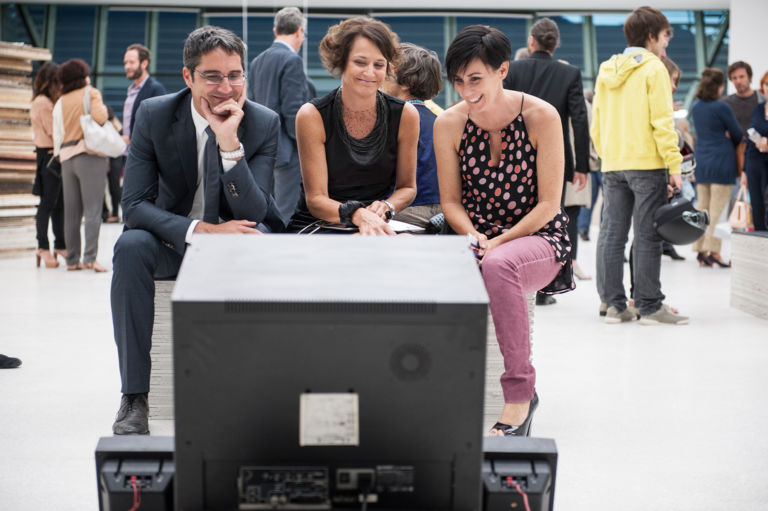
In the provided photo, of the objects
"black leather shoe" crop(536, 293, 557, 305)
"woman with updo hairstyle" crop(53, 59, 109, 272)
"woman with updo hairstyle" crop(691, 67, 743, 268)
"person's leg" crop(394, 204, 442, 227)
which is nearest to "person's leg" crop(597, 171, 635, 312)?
"black leather shoe" crop(536, 293, 557, 305)

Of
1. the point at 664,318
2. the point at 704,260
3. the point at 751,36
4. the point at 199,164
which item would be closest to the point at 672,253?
the point at 704,260

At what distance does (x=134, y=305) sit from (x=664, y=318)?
2.95 m

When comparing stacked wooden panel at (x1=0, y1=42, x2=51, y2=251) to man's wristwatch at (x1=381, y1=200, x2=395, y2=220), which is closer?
man's wristwatch at (x1=381, y1=200, x2=395, y2=220)

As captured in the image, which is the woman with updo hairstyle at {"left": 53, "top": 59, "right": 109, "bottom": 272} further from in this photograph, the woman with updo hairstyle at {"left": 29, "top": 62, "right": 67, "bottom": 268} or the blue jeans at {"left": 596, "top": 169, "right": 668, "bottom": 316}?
the blue jeans at {"left": 596, "top": 169, "right": 668, "bottom": 316}

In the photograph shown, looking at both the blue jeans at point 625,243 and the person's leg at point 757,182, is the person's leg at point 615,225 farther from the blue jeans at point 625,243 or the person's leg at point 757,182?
the person's leg at point 757,182

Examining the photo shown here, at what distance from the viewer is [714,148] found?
21.5 feet

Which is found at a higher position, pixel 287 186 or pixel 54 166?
pixel 54 166

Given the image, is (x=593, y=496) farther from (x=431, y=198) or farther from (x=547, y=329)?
(x=547, y=329)

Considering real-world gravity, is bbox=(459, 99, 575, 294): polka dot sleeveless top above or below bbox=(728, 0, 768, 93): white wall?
below

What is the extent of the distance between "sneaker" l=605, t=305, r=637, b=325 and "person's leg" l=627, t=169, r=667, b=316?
56 mm

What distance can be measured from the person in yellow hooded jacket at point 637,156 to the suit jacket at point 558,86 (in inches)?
5.2

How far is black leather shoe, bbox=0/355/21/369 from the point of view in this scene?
340 cm

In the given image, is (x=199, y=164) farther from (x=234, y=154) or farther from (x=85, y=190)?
(x=85, y=190)

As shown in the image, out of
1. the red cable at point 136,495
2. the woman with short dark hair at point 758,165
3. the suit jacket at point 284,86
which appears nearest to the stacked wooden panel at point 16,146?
the suit jacket at point 284,86
